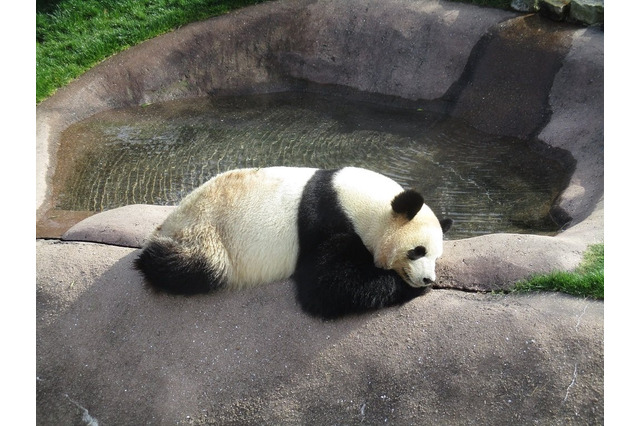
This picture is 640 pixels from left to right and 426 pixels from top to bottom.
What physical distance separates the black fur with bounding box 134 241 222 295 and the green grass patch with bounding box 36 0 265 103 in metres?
6.23

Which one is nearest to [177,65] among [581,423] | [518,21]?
[518,21]

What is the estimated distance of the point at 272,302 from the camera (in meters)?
3.85

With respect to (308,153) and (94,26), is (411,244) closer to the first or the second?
(308,153)

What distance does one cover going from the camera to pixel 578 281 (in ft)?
11.8

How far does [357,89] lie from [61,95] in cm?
449

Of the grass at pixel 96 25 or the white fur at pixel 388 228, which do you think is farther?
the grass at pixel 96 25

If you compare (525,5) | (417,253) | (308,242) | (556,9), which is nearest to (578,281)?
(417,253)

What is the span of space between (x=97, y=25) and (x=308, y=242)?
7.71m

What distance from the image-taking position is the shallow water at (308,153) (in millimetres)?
6051

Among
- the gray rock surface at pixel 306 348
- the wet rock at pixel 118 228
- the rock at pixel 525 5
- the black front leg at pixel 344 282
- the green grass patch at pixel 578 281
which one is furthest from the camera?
the rock at pixel 525 5

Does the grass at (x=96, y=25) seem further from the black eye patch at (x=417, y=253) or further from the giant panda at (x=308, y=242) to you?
the black eye patch at (x=417, y=253)

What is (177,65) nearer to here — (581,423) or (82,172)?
(82,172)

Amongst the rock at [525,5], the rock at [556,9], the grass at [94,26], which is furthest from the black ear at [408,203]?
the grass at [94,26]

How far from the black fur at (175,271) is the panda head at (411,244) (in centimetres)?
120
